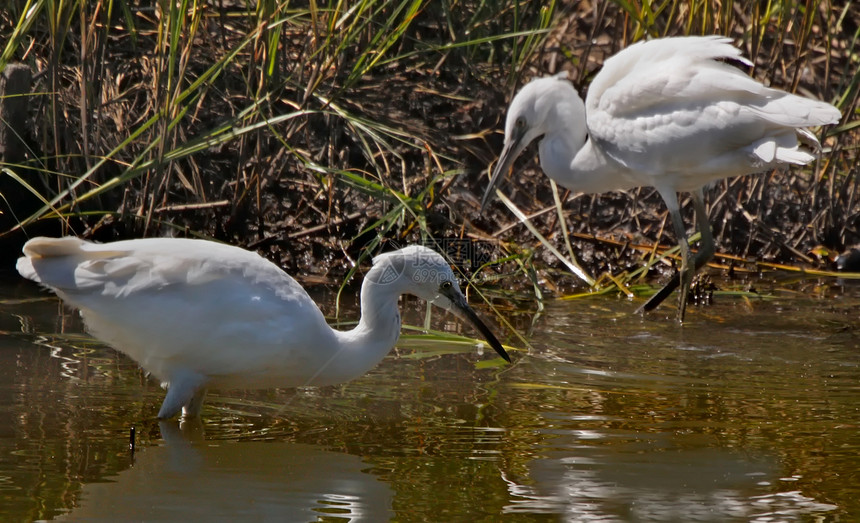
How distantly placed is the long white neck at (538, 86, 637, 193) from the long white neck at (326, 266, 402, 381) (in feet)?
8.64

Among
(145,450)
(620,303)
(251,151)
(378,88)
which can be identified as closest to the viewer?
Result: (145,450)

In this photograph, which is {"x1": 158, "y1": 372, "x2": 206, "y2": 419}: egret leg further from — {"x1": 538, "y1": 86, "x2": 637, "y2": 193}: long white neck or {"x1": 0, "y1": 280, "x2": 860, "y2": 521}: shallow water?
{"x1": 538, "y1": 86, "x2": 637, "y2": 193}: long white neck

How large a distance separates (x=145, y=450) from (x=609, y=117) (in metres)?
3.53

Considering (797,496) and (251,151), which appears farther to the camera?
(251,151)

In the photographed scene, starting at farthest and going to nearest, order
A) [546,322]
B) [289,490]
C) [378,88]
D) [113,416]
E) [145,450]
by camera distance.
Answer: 1. [378,88]
2. [546,322]
3. [113,416]
4. [145,450]
5. [289,490]

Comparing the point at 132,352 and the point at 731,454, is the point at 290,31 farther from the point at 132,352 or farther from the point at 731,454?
the point at 731,454

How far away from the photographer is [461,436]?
4117 millimetres

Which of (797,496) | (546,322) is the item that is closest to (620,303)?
(546,322)

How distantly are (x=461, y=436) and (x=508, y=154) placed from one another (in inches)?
119

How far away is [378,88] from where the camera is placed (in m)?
8.03

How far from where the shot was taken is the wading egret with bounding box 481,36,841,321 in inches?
235

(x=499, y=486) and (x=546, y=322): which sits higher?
(x=546, y=322)

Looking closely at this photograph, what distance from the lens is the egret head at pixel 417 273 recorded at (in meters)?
4.27

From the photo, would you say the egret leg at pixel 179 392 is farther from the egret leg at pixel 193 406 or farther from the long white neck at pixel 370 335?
the long white neck at pixel 370 335
